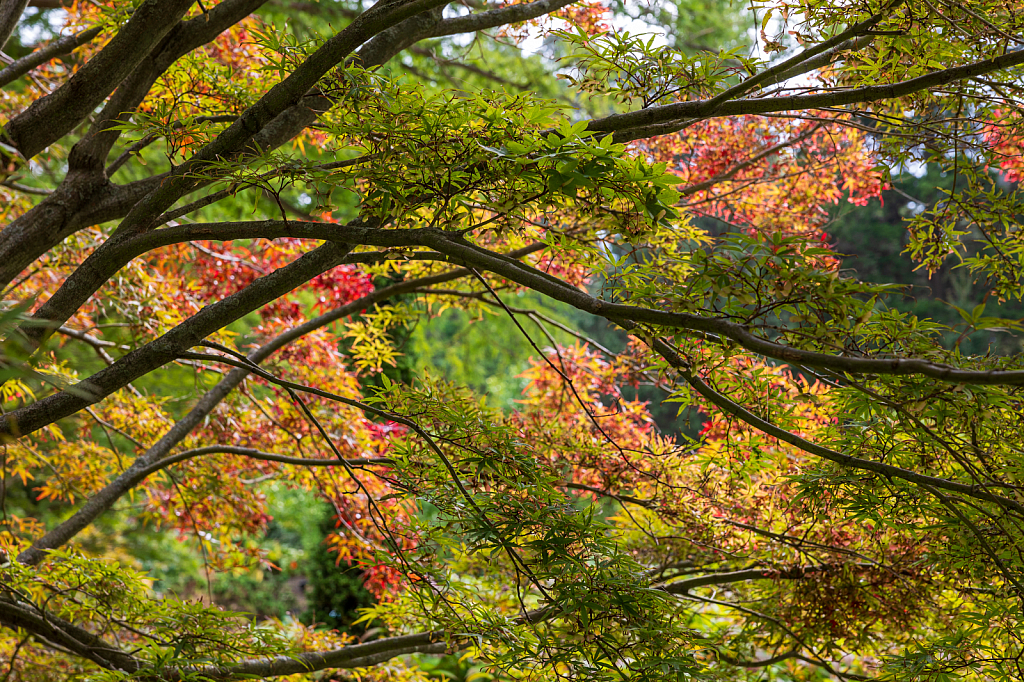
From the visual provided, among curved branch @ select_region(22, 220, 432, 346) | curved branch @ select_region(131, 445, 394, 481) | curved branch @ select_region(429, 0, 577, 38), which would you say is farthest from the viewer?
curved branch @ select_region(131, 445, 394, 481)

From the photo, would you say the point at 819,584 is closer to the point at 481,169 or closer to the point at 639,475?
the point at 639,475

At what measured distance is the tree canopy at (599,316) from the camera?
1368 millimetres

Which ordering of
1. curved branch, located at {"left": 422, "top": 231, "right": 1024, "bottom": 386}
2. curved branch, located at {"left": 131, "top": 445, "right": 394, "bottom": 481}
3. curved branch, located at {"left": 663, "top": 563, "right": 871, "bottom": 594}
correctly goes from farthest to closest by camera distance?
curved branch, located at {"left": 131, "top": 445, "right": 394, "bottom": 481}
curved branch, located at {"left": 663, "top": 563, "right": 871, "bottom": 594}
curved branch, located at {"left": 422, "top": 231, "right": 1024, "bottom": 386}

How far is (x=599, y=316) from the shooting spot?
2021 millimetres

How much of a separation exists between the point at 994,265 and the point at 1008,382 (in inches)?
54.4

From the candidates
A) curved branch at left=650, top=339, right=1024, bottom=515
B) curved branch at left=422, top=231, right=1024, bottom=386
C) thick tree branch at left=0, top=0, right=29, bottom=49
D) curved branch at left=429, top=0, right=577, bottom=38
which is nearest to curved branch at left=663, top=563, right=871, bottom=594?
curved branch at left=650, top=339, right=1024, bottom=515

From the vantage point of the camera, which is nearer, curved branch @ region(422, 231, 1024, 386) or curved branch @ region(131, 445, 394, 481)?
curved branch @ region(422, 231, 1024, 386)

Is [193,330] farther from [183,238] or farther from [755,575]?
[755,575]

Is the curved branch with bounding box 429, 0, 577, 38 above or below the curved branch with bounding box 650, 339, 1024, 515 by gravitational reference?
above

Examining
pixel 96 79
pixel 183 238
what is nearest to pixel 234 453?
pixel 183 238

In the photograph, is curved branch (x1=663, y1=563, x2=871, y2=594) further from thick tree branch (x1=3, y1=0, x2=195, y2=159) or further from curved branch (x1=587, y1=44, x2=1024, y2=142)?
thick tree branch (x1=3, y1=0, x2=195, y2=159)

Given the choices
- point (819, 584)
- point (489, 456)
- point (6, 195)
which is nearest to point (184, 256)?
point (6, 195)

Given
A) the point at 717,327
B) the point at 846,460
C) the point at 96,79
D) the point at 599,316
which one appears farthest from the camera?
the point at 599,316

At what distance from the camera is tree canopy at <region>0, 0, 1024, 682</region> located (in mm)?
1368
